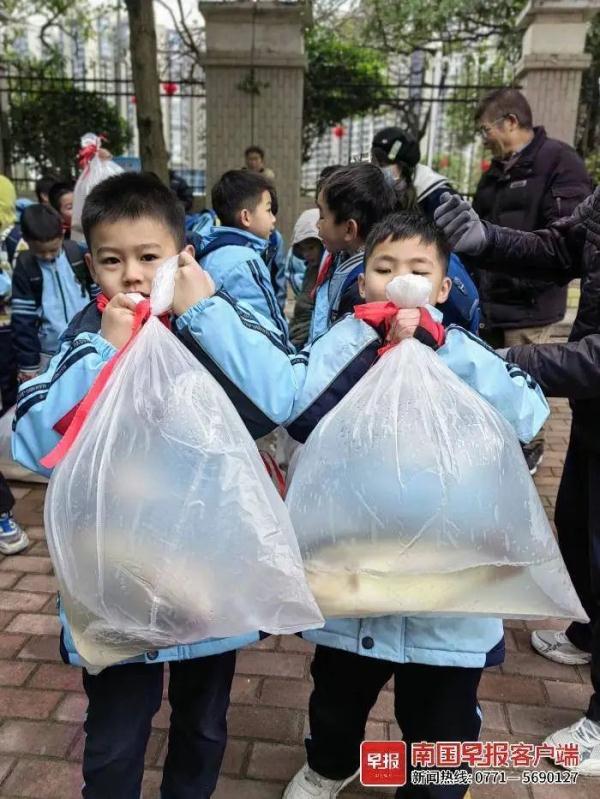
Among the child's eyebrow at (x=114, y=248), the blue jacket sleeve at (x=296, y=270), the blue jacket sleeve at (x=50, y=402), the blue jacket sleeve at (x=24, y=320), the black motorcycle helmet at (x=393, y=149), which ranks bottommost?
the blue jacket sleeve at (x=24, y=320)

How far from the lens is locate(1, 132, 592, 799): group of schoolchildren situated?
143cm

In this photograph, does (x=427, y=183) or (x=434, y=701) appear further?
(x=427, y=183)

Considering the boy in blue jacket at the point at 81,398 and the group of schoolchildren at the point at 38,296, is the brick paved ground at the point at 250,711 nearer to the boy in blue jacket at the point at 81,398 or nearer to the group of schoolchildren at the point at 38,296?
the boy in blue jacket at the point at 81,398

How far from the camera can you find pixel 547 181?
144 inches

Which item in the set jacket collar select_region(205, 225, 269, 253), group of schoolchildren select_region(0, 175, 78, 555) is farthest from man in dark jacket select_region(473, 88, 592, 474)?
group of schoolchildren select_region(0, 175, 78, 555)

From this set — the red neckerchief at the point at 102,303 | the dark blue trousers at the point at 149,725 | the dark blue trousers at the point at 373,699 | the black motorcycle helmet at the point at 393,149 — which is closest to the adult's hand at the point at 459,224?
the red neckerchief at the point at 102,303

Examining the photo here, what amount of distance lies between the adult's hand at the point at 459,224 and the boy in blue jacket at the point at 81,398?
73 cm

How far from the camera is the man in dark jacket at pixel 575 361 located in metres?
1.68

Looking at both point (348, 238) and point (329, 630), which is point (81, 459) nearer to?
point (329, 630)

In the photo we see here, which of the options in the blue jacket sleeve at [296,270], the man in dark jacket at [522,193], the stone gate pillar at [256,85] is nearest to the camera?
the man in dark jacket at [522,193]

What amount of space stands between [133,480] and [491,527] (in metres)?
0.70

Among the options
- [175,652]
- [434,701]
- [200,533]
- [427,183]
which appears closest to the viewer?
[200,533]

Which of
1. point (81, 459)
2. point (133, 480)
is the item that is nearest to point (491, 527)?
point (133, 480)

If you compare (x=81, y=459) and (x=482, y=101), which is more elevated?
(x=482, y=101)
